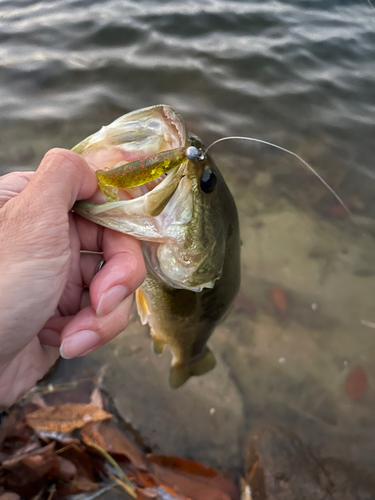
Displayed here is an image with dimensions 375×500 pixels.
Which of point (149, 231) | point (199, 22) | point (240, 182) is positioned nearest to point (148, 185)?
point (149, 231)

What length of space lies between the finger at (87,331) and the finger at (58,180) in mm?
497

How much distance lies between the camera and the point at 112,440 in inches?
101

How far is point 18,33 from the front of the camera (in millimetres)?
5609

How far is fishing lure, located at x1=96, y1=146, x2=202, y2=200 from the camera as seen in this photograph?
1.37m

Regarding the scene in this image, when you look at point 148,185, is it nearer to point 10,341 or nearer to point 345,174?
point 10,341

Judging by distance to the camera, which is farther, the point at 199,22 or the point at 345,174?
the point at 199,22

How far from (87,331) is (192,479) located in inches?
67.7

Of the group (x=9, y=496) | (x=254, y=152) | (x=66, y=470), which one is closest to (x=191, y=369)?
(x=66, y=470)

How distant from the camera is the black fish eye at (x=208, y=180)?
1.66 metres

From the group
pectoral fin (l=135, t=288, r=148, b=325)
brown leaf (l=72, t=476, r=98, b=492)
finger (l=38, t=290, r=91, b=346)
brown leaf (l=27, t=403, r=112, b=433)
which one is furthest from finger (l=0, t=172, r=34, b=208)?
brown leaf (l=72, t=476, r=98, b=492)

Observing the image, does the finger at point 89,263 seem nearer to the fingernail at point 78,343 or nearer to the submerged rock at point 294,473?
the fingernail at point 78,343

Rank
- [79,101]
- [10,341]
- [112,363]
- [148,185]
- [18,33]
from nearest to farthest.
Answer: [10,341], [148,185], [112,363], [79,101], [18,33]

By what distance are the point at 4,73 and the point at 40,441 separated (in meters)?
4.91

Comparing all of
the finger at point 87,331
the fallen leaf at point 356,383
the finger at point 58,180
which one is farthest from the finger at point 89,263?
the fallen leaf at point 356,383
